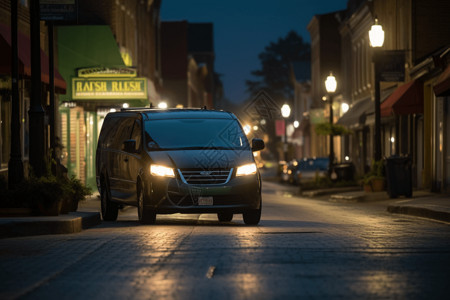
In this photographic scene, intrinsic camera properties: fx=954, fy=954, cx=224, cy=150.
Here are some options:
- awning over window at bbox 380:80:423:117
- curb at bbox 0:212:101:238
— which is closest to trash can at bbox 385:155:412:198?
awning over window at bbox 380:80:423:117

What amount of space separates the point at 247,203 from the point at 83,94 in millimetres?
16724

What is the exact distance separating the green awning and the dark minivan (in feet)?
50.8

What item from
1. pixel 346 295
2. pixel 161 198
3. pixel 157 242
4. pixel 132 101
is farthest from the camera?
pixel 132 101

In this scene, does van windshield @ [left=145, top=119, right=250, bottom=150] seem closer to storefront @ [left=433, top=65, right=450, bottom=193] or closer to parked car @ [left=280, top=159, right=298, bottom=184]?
storefront @ [left=433, top=65, right=450, bottom=193]

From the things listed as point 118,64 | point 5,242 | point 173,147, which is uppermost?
point 118,64

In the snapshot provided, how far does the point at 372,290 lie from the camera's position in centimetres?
808

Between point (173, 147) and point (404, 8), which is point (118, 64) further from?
point (173, 147)

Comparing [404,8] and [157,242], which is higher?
[404,8]

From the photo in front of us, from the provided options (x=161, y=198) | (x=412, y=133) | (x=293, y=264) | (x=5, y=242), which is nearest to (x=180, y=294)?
(x=293, y=264)

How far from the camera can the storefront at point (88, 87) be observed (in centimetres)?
3130

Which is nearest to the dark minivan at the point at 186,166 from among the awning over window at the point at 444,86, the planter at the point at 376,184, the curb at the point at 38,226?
the curb at the point at 38,226

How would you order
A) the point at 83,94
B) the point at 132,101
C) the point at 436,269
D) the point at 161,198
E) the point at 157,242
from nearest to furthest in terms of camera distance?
the point at 436,269 < the point at 157,242 < the point at 161,198 < the point at 83,94 < the point at 132,101

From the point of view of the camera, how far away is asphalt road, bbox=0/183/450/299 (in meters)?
8.12

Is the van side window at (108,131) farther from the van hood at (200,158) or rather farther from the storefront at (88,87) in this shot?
the storefront at (88,87)
